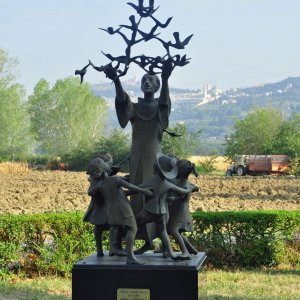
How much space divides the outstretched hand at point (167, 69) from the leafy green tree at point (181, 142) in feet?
126

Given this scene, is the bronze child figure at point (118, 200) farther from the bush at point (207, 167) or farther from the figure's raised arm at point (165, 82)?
the bush at point (207, 167)

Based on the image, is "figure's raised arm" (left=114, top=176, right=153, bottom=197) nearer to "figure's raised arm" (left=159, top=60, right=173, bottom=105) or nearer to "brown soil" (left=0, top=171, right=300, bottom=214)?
"figure's raised arm" (left=159, top=60, right=173, bottom=105)

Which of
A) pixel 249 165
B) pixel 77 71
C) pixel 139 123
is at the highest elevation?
pixel 77 71

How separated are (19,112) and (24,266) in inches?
2671

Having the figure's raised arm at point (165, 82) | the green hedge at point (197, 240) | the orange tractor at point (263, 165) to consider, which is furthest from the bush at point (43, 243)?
the orange tractor at point (263, 165)

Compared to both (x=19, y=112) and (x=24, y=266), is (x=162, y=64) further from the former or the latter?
(x=19, y=112)

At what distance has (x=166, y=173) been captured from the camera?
278 inches

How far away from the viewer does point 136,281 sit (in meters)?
6.70

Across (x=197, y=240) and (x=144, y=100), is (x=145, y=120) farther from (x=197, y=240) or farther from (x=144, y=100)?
(x=197, y=240)

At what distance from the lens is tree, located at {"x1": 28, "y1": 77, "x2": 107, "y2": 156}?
84562 mm

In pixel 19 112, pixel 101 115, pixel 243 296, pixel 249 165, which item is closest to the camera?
pixel 243 296

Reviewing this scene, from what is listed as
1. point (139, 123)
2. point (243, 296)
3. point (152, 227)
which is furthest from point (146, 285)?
point (243, 296)

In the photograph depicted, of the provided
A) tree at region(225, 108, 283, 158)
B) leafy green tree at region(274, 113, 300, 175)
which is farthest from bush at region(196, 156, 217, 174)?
leafy green tree at region(274, 113, 300, 175)

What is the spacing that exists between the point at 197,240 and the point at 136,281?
18.1 ft
